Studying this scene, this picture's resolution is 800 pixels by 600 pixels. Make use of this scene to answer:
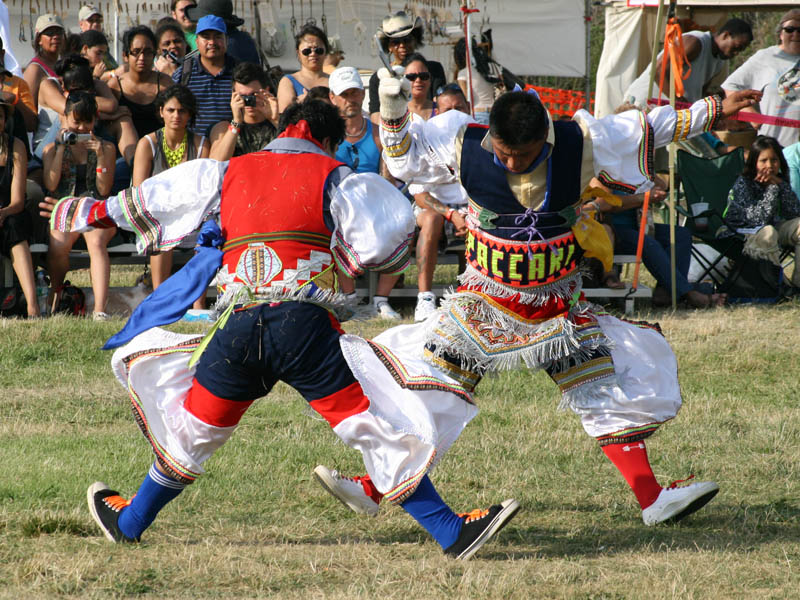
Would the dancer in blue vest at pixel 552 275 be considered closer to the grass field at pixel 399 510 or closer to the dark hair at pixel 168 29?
the grass field at pixel 399 510

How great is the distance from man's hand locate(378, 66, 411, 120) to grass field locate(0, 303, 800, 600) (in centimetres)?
165

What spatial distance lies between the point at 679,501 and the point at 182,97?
499 centimetres

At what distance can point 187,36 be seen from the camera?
991 cm

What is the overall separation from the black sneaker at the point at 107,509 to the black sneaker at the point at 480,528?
1.22 meters

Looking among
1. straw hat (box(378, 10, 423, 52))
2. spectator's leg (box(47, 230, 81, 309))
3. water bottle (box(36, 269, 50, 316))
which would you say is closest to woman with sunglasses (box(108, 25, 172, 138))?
spectator's leg (box(47, 230, 81, 309))

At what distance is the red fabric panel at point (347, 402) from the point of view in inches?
153

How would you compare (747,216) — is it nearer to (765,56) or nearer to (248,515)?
(765,56)

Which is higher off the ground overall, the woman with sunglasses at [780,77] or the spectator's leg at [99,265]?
the woman with sunglasses at [780,77]

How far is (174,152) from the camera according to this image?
8.13 metres

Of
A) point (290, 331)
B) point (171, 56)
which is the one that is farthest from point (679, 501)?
point (171, 56)

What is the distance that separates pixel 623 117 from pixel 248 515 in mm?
2219

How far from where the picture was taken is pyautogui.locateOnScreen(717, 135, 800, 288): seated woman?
9.13 m

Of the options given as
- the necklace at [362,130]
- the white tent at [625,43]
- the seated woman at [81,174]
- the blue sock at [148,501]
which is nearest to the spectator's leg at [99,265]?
the seated woman at [81,174]

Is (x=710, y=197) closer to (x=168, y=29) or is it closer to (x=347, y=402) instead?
(x=168, y=29)
